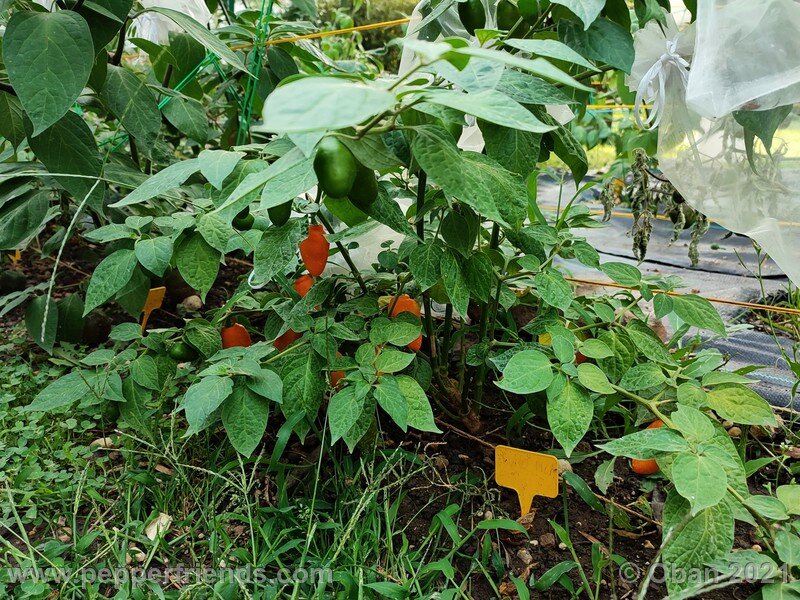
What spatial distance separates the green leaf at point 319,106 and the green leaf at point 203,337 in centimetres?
66

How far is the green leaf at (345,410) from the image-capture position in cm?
79

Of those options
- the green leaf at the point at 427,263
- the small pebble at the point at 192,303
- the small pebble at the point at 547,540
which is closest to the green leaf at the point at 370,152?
the green leaf at the point at 427,263

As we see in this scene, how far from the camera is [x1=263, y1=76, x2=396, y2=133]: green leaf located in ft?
1.26

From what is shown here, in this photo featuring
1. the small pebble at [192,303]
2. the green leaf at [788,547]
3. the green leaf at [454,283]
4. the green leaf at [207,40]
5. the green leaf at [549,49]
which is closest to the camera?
the green leaf at [549,49]

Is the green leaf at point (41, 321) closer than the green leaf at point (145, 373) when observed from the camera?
No

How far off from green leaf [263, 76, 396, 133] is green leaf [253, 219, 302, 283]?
16.5 inches

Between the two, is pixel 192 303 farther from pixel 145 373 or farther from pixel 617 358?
pixel 617 358

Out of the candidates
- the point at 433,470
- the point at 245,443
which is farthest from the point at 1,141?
the point at 433,470

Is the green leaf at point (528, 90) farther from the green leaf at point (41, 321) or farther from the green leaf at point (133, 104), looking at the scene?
the green leaf at point (41, 321)

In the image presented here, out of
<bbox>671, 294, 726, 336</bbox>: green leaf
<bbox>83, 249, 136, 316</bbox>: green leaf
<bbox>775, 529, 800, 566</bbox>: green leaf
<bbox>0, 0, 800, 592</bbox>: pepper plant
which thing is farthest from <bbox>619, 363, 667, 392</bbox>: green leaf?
<bbox>83, 249, 136, 316</bbox>: green leaf

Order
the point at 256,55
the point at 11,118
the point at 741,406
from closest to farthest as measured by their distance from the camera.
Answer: the point at 741,406, the point at 11,118, the point at 256,55

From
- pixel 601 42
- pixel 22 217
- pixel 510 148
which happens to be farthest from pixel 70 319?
pixel 601 42

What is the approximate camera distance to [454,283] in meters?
0.83

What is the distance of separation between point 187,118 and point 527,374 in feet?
3.19
